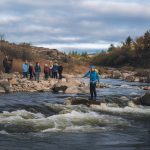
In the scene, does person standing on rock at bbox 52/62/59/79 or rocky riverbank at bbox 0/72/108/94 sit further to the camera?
person standing on rock at bbox 52/62/59/79

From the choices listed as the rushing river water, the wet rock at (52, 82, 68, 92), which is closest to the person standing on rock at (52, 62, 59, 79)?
the wet rock at (52, 82, 68, 92)

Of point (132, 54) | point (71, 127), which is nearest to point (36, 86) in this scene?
point (71, 127)

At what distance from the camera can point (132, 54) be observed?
286 ft

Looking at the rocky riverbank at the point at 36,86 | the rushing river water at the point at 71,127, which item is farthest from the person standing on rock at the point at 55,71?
the rushing river water at the point at 71,127

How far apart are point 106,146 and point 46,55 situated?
6027 centimetres

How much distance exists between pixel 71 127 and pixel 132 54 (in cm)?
7219

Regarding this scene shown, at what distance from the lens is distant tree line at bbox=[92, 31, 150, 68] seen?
278 ft

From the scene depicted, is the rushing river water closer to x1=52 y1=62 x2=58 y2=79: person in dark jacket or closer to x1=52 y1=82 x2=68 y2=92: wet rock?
x1=52 y1=82 x2=68 y2=92: wet rock

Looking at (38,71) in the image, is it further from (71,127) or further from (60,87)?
(71,127)

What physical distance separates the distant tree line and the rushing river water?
63065mm

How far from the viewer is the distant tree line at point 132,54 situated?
278ft

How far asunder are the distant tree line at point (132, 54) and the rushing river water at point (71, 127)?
207 ft

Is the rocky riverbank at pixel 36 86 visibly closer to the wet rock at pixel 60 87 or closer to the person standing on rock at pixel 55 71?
the wet rock at pixel 60 87

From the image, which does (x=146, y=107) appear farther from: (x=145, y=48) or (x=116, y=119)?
(x=145, y=48)
